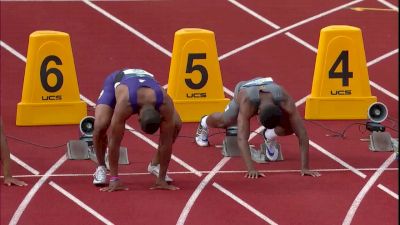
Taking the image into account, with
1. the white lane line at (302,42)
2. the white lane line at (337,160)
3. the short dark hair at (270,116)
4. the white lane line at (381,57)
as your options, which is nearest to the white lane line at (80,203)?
the short dark hair at (270,116)

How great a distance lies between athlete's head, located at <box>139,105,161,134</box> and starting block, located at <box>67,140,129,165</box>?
1.79 m

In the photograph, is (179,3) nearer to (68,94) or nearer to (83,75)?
(83,75)

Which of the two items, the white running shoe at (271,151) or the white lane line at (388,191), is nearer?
the white lane line at (388,191)

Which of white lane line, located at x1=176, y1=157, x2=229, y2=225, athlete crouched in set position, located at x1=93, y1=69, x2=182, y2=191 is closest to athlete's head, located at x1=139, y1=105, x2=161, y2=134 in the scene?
athlete crouched in set position, located at x1=93, y1=69, x2=182, y2=191

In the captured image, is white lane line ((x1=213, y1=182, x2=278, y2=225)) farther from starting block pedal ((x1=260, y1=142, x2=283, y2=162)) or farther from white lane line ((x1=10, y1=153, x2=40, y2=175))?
white lane line ((x1=10, y1=153, x2=40, y2=175))

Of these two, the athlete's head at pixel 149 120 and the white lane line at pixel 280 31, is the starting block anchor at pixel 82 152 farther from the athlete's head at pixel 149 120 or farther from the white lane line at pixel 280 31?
the white lane line at pixel 280 31

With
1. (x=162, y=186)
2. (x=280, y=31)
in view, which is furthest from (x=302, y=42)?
(x=162, y=186)

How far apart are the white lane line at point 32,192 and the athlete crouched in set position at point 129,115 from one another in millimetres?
565

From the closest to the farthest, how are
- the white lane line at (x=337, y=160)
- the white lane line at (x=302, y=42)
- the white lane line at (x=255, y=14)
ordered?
the white lane line at (x=337, y=160)
the white lane line at (x=302, y=42)
the white lane line at (x=255, y=14)

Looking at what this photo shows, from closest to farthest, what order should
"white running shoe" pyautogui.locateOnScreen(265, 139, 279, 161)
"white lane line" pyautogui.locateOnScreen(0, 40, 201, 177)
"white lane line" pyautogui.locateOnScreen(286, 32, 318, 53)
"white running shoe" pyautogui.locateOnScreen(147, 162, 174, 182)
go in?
1. "white running shoe" pyautogui.locateOnScreen(147, 162, 174, 182)
2. "white lane line" pyautogui.locateOnScreen(0, 40, 201, 177)
3. "white running shoe" pyautogui.locateOnScreen(265, 139, 279, 161)
4. "white lane line" pyautogui.locateOnScreen(286, 32, 318, 53)

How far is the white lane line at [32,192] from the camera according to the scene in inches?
488

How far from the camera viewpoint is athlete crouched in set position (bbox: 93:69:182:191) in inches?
509

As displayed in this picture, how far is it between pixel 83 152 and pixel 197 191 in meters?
1.69

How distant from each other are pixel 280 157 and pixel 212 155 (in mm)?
721
